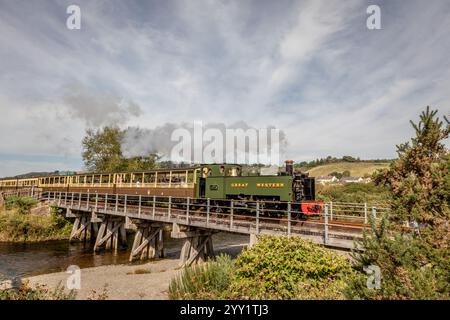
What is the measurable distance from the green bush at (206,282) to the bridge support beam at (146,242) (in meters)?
9.74

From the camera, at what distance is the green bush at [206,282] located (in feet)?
24.7

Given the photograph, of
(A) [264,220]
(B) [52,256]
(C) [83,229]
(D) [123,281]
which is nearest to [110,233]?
(B) [52,256]

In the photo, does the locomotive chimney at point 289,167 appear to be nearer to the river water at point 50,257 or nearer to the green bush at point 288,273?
the green bush at point 288,273

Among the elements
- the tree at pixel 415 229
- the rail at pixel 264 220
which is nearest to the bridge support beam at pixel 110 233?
the rail at pixel 264 220

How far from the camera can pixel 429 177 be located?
23.1ft

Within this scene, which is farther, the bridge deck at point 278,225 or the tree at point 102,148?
the tree at point 102,148

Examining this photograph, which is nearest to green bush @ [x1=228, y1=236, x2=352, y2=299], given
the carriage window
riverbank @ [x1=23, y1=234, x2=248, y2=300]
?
riverbank @ [x1=23, y1=234, x2=248, y2=300]

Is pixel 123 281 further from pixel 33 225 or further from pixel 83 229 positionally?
pixel 33 225

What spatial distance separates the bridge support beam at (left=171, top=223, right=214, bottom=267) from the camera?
1443 cm

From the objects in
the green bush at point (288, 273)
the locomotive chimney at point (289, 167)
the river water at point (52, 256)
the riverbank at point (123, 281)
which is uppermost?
the locomotive chimney at point (289, 167)

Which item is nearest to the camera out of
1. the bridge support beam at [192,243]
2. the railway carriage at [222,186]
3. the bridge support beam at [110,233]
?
the railway carriage at [222,186]

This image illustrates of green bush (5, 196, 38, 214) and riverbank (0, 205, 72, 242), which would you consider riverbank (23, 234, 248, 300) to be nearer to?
riverbank (0, 205, 72, 242)

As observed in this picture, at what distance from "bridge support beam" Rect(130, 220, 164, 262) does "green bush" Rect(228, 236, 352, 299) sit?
37.4 feet
